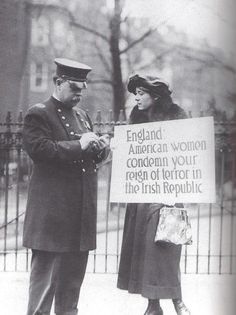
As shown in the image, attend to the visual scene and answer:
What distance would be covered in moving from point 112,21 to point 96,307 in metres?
1.77

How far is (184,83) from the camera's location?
3.17 metres

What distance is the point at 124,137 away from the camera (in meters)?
3.13

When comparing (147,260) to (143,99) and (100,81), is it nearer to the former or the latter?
(143,99)

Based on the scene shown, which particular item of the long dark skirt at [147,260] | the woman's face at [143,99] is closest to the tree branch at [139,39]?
the woman's face at [143,99]

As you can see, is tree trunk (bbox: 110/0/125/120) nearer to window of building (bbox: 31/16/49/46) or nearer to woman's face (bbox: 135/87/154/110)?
woman's face (bbox: 135/87/154/110)

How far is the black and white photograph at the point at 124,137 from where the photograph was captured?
9.68ft

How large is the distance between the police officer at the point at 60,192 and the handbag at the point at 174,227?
0.39 meters

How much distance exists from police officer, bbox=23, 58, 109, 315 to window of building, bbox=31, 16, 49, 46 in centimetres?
27

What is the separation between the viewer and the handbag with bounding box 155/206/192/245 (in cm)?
291

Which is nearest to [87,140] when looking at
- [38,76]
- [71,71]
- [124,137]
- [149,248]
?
[124,137]

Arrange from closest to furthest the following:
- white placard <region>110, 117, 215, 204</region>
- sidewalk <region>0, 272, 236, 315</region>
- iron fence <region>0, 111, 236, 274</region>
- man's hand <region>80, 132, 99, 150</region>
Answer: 1. man's hand <region>80, 132, 99, 150</region>
2. white placard <region>110, 117, 215, 204</region>
3. sidewalk <region>0, 272, 236, 315</region>
4. iron fence <region>0, 111, 236, 274</region>

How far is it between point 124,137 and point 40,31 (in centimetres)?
84

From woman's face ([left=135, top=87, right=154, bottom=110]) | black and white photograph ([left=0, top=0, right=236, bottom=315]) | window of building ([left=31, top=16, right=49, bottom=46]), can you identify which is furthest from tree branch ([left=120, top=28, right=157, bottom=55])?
window of building ([left=31, top=16, right=49, bottom=46])

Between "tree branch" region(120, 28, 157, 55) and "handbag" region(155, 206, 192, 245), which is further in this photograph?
"tree branch" region(120, 28, 157, 55)
